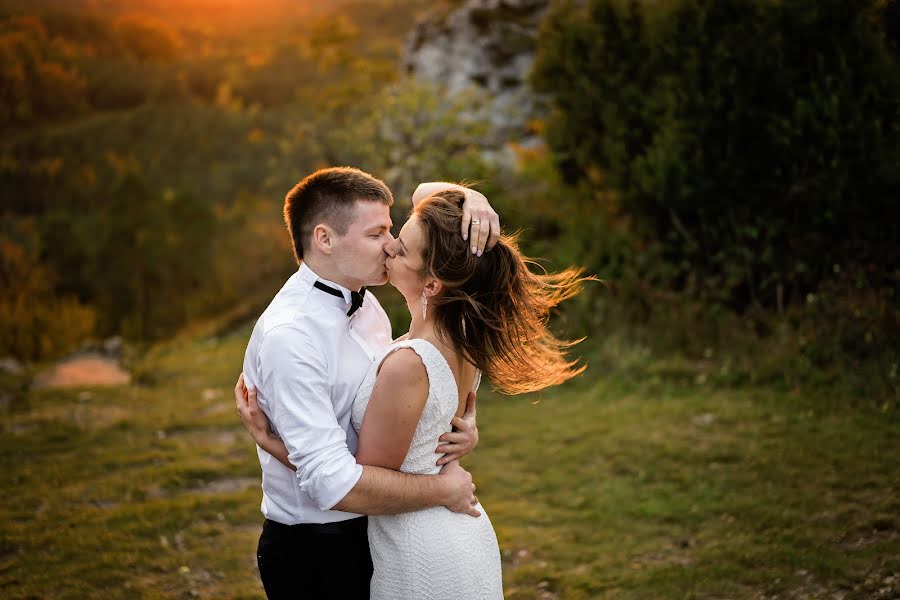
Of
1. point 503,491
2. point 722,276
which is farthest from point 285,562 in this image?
point 722,276

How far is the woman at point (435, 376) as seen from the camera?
234 cm

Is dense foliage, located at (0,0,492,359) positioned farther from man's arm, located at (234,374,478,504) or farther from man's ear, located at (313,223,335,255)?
man's arm, located at (234,374,478,504)

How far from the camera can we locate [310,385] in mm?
2270

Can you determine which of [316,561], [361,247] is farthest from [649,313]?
[316,561]

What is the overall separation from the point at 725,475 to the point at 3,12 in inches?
585

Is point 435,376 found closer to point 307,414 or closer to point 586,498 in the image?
point 307,414

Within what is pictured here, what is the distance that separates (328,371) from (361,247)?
44cm

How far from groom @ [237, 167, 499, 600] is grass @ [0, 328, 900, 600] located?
1.86 m

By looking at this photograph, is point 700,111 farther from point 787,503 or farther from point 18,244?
point 18,244

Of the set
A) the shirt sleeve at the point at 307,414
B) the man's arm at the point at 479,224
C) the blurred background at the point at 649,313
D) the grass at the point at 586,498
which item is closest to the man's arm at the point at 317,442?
the shirt sleeve at the point at 307,414

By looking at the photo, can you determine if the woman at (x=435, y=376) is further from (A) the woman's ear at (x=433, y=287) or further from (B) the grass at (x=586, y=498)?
(B) the grass at (x=586, y=498)

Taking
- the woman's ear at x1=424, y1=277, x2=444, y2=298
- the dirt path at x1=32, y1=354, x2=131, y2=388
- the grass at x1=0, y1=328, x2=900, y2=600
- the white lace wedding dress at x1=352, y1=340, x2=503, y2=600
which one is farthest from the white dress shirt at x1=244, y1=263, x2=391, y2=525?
the dirt path at x1=32, y1=354, x2=131, y2=388

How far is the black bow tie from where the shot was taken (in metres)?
2.55

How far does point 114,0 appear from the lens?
740 inches
